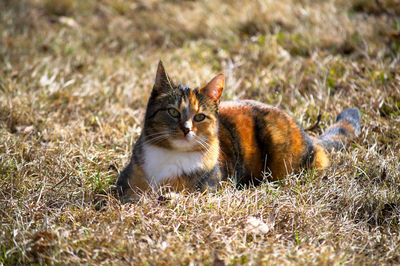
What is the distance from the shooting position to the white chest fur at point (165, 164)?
2980mm

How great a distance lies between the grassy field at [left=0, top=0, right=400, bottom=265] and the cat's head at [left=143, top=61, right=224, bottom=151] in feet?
1.27

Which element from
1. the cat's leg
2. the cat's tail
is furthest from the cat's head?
the cat's tail

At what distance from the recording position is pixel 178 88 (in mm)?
3178

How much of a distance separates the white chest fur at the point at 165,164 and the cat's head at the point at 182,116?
0.05m

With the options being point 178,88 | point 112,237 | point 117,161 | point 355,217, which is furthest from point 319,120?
point 112,237

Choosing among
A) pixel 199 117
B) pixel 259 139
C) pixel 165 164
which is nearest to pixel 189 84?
pixel 259 139

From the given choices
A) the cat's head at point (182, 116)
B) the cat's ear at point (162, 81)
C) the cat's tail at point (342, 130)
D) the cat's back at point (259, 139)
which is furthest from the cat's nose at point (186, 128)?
the cat's tail at point (342, 130)

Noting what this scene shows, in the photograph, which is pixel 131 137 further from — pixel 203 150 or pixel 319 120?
pixel 319 120

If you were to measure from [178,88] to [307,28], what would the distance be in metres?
3.34

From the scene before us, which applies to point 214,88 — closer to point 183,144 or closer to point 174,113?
point 174,113

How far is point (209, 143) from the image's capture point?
3092mm

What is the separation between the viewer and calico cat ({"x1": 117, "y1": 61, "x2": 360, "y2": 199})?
2984 mm

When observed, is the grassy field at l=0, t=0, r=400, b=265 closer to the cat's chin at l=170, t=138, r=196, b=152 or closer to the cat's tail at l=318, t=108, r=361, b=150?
the cat's tail at l=318, t=108, r=361, b=150

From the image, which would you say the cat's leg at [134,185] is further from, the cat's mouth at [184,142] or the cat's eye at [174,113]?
the cat's eye at [174,113]
